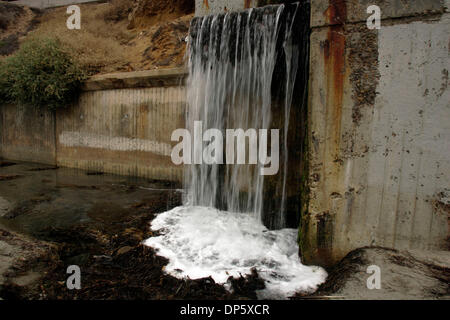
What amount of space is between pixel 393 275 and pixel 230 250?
1.78 m

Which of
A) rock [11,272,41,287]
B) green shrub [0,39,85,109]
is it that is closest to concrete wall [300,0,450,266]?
rock [11,272,41,287]

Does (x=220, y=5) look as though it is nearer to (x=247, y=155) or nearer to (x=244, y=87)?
(x=244, y=87)

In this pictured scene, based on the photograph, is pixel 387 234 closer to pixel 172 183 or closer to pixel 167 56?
pixel 172 183

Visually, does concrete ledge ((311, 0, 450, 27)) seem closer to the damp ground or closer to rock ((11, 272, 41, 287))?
the damp ground

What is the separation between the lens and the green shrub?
7.68m

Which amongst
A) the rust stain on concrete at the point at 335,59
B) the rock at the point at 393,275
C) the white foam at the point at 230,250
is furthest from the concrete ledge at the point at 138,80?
the rock at the point at 393,275

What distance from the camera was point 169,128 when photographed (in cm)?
655

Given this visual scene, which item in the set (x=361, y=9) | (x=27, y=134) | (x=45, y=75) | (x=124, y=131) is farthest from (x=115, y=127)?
(x=361, y=9)

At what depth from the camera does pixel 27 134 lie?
9.15 meters

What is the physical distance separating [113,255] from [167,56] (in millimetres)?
6207

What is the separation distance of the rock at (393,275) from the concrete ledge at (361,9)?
2222 millimetres

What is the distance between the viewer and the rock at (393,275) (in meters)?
2.11

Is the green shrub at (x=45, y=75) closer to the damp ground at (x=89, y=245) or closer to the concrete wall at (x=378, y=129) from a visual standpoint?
the damp ground at (x=89, y=245)

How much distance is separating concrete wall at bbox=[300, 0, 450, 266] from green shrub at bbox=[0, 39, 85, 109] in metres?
7.20
